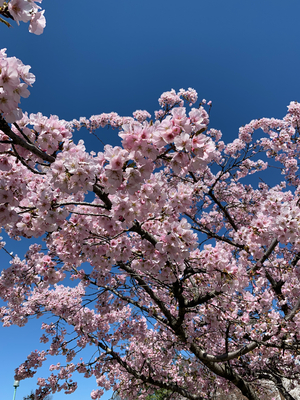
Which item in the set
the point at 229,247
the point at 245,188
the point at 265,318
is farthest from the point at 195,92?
the point at 265,318

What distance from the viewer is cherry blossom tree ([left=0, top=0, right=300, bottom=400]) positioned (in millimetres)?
1974

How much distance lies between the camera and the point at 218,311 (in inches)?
190

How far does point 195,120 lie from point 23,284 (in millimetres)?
5798

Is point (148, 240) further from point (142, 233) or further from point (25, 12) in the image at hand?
point (25, 12)

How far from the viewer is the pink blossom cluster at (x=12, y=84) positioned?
151 cm

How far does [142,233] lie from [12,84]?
2422 mm

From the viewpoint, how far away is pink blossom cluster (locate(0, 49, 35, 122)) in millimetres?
1506

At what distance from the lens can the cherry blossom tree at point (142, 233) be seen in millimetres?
1974

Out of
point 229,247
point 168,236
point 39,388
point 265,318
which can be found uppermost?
point 39,388

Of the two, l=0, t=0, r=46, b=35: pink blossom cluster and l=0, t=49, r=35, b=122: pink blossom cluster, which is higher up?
l=0, t=0, r=46, b=35: pink blossom cluster

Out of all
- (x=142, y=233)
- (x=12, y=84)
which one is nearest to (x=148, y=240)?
(x=142, y=233)

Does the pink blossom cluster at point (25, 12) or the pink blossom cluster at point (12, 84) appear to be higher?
the pink blossom cluster at point (25, 12)

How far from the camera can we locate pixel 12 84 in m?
1.53

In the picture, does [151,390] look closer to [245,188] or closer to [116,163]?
[245,188]
